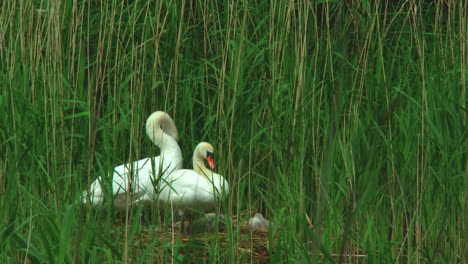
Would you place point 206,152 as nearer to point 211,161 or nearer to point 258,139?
point 211,161

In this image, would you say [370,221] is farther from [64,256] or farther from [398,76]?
[398,76]

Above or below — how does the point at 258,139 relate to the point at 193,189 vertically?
above

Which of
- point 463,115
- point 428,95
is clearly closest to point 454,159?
point 463,115

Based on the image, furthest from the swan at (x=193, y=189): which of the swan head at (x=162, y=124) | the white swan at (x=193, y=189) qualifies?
the swan head at (x=162, y=124)

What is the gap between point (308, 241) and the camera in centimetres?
255

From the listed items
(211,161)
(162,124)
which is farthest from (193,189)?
(162,124)

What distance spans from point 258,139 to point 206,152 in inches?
12.2

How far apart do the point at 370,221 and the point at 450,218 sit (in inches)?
11.7

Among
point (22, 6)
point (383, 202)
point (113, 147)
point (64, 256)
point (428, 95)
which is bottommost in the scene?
point (64, 256)

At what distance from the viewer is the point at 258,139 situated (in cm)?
341

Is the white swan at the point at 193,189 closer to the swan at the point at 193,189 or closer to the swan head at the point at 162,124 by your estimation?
the swan at the point at 193,189

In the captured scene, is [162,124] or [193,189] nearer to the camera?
[193,189]

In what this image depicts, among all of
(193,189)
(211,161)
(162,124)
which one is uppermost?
(162,124)

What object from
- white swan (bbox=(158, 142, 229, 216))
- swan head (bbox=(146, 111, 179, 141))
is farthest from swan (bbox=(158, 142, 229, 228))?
swan head (bbox=(146, 111, 179, 141))
